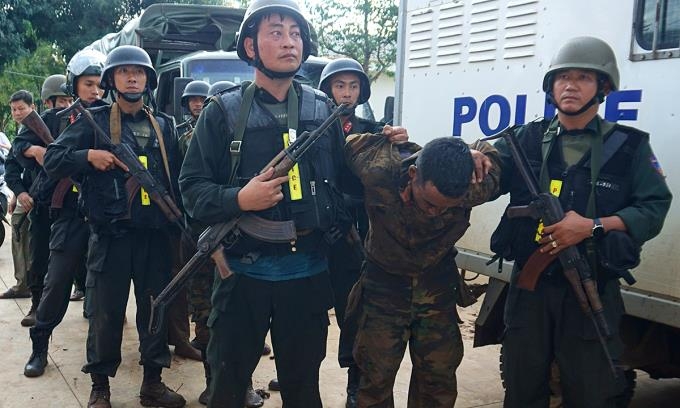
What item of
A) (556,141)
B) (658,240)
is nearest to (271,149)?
(556,141)

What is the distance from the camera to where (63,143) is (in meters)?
3.78

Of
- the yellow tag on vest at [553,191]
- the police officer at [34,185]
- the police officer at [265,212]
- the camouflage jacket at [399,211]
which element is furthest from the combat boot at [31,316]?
the yellow tag on vest at [553,191]

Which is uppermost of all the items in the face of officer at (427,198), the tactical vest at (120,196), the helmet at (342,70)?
the helmet at (342,70)

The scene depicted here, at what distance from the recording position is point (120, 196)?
3.75 meters

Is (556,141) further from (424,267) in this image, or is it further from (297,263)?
(297,263)

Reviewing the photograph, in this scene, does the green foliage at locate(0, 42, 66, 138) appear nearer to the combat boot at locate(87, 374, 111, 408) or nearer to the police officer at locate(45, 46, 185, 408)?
the police officer at locate(45, 46, 185, 408)

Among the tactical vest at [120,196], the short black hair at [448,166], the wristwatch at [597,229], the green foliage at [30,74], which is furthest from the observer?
the green foliage at [30,74]

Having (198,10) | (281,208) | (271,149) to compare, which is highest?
(198,10)

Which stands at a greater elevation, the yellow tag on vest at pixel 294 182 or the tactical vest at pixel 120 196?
the yellow tag on vest at pixel 294 182

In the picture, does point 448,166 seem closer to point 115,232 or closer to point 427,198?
point 427,198

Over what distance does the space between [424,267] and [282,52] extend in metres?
1.10

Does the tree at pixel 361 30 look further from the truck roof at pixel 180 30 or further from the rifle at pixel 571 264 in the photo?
the rifle at pixel 571 264

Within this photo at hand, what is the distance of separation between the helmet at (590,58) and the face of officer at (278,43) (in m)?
1.14

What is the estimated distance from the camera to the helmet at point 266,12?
2719 mm
